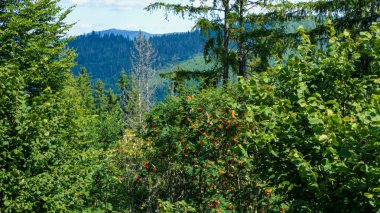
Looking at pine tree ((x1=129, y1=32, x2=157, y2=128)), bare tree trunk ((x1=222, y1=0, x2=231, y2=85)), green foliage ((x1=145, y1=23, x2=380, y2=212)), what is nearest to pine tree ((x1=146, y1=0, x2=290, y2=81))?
bare tree trunk ((x1=222, y1=0, x2=231, y2=85))

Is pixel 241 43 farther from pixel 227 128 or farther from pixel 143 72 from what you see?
pixel 143 72

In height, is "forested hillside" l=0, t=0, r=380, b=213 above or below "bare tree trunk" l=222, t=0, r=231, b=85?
below

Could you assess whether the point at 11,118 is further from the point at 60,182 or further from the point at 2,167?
the point at 60,182

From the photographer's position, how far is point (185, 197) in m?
8.15

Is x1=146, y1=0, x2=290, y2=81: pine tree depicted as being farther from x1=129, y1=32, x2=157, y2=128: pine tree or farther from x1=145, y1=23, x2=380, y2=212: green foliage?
x1=129, y1=32, x2=157, y2=128: pine tree

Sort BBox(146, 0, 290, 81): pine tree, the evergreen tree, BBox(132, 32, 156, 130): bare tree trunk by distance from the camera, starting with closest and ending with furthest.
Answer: the evergreen tree < BBox(146, 0, 290, 81): pine tree < BBox(132, 32, 156, 130): bare tree trunk

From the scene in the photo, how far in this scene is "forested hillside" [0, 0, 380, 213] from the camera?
3.02 meters

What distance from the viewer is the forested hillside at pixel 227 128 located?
9.92 feet

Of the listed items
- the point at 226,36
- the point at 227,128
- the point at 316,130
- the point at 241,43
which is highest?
the point at 226,36

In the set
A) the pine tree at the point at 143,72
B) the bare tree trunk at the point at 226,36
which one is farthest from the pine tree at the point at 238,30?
the pine tree at the point at 143,72

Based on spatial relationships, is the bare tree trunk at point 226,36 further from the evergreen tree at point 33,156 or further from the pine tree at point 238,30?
the evergreen tree at point 33,156

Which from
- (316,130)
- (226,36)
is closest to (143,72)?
(226,36)

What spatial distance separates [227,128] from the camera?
24.4ft

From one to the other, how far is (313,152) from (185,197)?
5.28 meters
